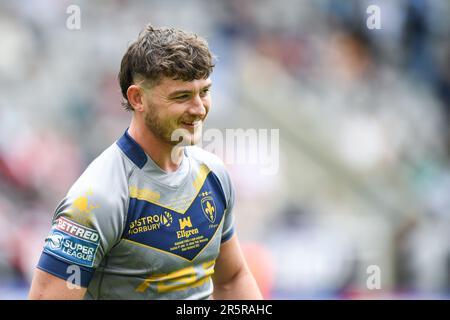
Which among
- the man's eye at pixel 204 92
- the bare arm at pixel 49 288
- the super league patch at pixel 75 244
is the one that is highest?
the man's eye at pixel 204 92

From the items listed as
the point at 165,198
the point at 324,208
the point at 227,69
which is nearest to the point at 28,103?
the point at 227,69

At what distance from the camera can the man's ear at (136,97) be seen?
3.13 meters

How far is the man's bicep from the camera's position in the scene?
345cm

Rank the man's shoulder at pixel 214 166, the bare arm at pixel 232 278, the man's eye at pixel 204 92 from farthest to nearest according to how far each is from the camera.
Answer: the bare arm at pixel 232 278 → the man's shoulder at pixel 214 166 → the man's eye at pixel 204 92

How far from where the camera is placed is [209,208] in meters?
3.26

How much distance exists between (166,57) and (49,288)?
3.05 ft

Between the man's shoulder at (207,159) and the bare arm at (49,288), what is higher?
the man's shoulder at (207,159)

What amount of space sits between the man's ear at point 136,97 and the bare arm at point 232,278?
71cm

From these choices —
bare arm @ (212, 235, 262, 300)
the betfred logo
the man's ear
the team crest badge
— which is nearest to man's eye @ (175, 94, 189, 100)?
the man's ear

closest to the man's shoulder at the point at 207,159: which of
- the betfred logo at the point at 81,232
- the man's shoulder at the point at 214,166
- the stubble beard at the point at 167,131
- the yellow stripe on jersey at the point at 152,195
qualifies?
the man's shoulder at the point at 214,166

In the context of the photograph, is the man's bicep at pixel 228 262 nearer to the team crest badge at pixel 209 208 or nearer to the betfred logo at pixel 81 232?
the team crest badge at pixel 209 208

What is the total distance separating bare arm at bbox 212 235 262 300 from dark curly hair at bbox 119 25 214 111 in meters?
0.78

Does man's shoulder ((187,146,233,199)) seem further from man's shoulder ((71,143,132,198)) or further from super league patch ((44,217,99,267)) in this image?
super league patch ((44,217,99,267))

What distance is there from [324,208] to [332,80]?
1677 millimetres
